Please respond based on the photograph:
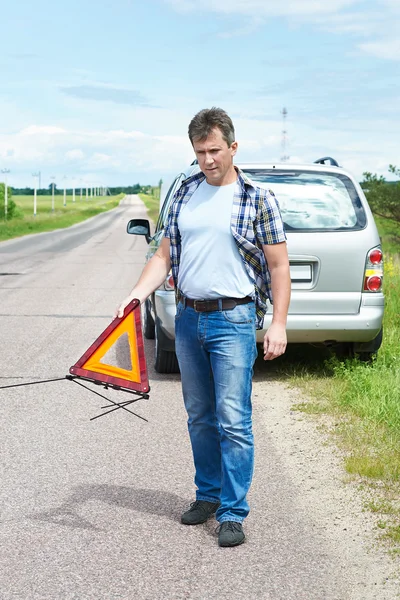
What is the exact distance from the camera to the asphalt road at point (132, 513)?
3.50 meters

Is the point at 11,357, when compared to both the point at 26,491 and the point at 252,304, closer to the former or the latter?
the point at 26,491

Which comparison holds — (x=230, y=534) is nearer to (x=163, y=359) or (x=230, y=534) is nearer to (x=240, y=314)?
(x=240, y=314)

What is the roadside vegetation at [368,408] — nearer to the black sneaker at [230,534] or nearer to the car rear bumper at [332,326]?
the car rear bumper at [332,326]

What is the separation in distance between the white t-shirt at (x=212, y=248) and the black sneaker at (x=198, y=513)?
1.03 meters

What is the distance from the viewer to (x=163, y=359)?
25.5 ft

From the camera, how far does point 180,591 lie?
343 centimetres

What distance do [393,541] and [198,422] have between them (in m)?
1.04

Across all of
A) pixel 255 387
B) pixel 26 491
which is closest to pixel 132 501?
pixel 26 491

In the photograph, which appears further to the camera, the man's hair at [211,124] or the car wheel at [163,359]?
the car wheel at [163,359]

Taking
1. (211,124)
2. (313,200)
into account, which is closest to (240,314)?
(211,124)

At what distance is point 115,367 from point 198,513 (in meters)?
0.83

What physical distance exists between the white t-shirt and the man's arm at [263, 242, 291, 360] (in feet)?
0.40

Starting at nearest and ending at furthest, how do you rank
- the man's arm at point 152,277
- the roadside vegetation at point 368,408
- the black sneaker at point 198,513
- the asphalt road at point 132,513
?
the asphalt road at point 132,513 → the man's arm at point 152,277 → the black sneaker at point 198,513 → the roadside vegetation at point 368,408

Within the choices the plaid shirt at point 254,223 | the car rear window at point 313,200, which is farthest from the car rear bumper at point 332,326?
the plaid shirt at point 254,223
